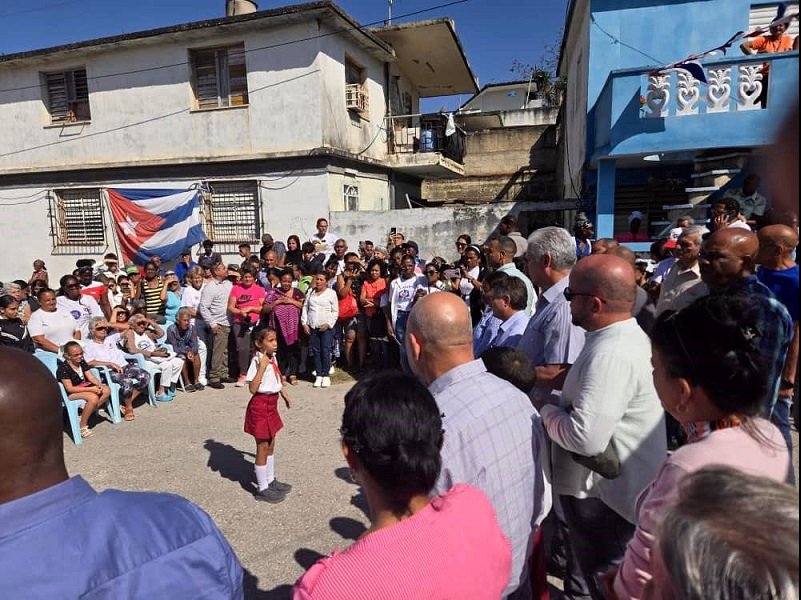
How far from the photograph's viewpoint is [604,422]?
2.04 m

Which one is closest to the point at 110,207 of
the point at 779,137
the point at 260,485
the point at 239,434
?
the point at 239,434

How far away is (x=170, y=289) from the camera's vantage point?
8.12 meters

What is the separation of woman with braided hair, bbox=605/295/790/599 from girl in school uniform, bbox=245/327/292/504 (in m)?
3.09

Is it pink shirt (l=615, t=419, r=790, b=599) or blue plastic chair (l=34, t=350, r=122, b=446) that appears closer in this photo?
pink shirt (l=615, t=419, r=790, b=599)

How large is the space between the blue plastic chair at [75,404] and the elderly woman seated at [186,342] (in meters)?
1.20

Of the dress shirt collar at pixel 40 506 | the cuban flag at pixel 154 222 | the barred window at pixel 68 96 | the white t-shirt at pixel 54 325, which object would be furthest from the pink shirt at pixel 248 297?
the barred window at pixel 68 96

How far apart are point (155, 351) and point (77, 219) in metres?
9.26

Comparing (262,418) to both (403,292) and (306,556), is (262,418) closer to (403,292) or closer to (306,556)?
(306,556)

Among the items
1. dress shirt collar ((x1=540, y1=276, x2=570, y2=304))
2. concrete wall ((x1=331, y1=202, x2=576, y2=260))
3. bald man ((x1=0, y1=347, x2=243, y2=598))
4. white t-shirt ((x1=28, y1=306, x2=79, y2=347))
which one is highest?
concrete wall ((x1=331, y1=202, x2=576, y2=260))

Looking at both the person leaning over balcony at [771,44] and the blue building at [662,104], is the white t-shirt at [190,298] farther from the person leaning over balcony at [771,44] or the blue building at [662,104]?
the person leaning over balcony at [771,44]

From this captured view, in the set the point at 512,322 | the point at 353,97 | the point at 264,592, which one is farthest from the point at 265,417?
the point at 353,97

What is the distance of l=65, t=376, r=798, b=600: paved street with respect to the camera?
352cm

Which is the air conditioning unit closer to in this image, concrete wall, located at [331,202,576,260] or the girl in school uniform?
concrete wall, located at [331,202,576,260]

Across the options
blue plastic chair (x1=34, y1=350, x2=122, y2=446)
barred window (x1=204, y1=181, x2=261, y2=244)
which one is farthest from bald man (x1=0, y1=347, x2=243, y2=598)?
barred window (x1=204, y1=181, x2=261, y2=244)
